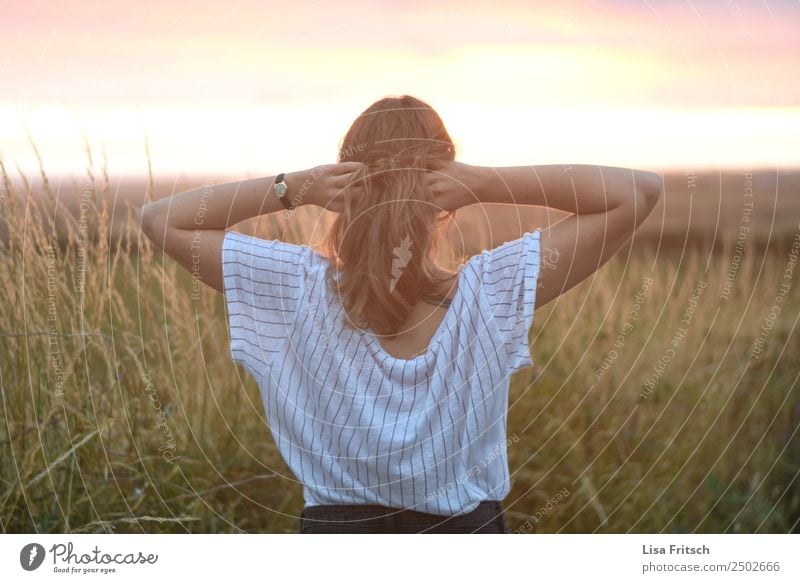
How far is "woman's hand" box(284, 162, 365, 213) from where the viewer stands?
1.30 m

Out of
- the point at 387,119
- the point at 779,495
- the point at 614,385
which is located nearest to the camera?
the point at 387,119

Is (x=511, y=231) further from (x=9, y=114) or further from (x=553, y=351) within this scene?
(x=9, y=114)

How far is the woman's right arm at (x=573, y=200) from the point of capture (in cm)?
125

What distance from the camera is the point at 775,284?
2.07 metres

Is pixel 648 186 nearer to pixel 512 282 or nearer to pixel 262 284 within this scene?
pixel 512 282

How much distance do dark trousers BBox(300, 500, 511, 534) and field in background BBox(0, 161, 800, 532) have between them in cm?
39

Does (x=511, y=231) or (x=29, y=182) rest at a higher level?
(x=29, y=182)

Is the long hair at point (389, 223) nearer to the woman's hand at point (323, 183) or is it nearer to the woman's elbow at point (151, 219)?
the woman's hand at point (323, 183)

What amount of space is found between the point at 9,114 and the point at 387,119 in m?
0.75

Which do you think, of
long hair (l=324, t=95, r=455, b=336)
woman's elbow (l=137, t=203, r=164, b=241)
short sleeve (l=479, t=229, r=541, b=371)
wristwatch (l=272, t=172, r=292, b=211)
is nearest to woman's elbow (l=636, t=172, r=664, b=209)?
short sleeve (l=479, t=229, r=541, b=371)

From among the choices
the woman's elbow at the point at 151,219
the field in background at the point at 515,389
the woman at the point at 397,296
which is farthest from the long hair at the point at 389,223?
the field in background at the point at 515,389

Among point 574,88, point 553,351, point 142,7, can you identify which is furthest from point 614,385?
point 142,7
